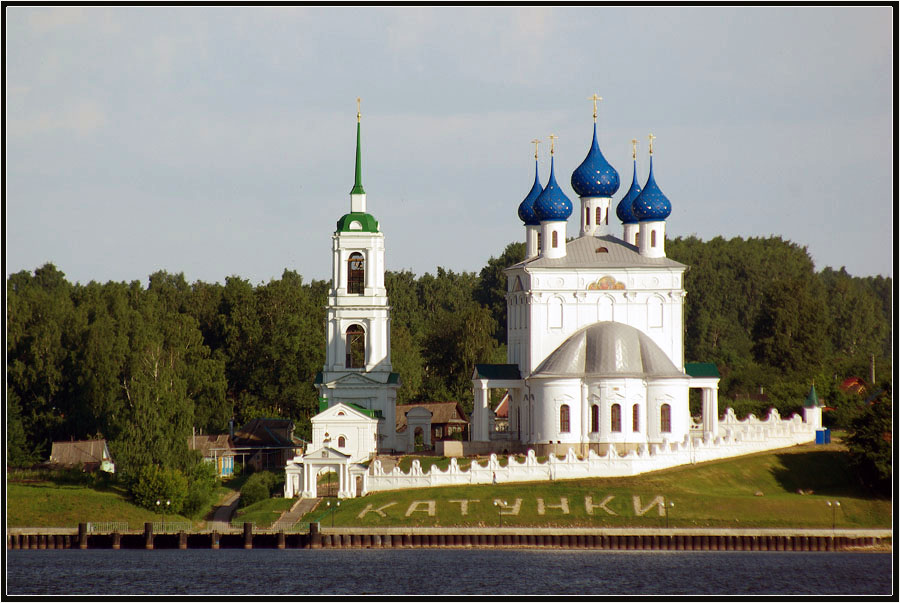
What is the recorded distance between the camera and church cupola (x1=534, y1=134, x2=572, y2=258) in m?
82.4

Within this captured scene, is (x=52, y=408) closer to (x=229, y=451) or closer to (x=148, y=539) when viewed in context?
(x=229, y=451)

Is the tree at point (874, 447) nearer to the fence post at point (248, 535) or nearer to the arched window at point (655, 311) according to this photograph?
the arched window at point (655, 311)

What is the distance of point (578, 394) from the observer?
77.4 metres

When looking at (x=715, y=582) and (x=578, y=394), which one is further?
(x=578, y=394)

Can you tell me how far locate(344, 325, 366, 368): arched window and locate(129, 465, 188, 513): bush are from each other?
1418cm

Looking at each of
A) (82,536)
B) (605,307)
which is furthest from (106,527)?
(605,307)

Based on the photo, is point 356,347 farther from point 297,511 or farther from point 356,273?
point 297,511

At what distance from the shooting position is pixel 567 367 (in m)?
78.1

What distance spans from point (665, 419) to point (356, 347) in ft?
55.8

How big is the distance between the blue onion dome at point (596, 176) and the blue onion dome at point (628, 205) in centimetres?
89

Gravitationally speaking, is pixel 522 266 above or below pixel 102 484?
above

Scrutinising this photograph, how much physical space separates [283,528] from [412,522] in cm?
475

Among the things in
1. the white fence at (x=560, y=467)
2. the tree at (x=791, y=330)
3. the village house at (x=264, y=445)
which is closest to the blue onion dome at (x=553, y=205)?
the white fence at (x=560, y=467)

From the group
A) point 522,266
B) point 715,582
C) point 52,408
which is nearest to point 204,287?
point 52,408
